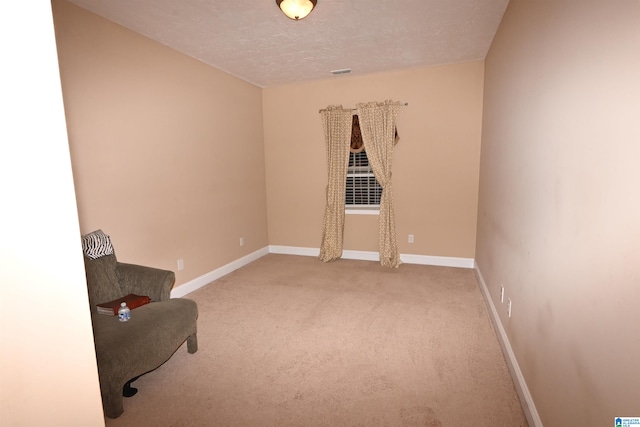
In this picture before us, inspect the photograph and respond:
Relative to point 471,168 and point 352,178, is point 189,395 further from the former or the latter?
point 471,168

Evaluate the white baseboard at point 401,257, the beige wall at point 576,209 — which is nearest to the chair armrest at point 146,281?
the beige wall at point 576,209

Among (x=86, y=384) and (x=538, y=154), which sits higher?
(x=538, y=154)

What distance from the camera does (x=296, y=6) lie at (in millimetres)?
2291

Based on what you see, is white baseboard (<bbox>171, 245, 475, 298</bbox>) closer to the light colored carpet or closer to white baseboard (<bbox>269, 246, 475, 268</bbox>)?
white baseboard (<bbox>269, 246, 475, 268</bbox>)

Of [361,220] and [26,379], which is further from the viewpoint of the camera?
[361,220]

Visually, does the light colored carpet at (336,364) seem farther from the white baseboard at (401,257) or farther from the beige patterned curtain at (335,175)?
the beige patterned curtain at (335,175)

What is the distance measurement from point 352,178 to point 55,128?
172 inches

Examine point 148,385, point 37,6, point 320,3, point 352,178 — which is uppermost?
point 320,3

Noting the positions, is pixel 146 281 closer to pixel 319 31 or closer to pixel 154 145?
pixel 154 145

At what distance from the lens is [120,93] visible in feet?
9.27

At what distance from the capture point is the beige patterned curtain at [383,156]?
4383mm

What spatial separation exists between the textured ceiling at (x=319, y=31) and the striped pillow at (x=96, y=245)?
1.79m

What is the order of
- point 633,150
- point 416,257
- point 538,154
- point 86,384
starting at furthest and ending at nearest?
1. point 416,257
2. point 538,154
3. point 633,150
4. point 86,384

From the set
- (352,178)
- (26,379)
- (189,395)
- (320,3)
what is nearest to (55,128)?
(26,379)
